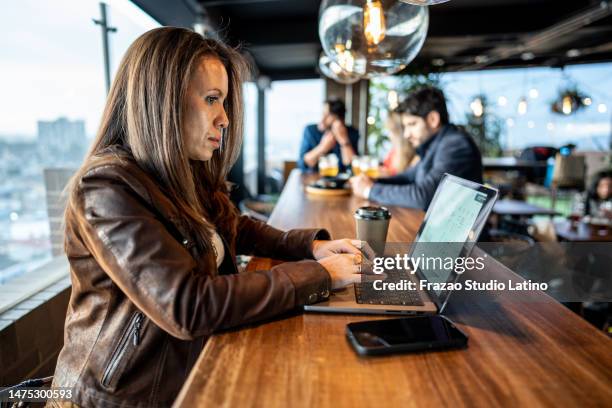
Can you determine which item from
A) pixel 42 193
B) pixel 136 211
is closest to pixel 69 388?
pixel 136 211

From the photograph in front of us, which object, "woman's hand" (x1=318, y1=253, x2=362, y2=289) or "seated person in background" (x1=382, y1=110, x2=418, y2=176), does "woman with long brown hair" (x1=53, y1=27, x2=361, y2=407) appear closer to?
"woman's hand" (x1=318, y1=253, x2=362, y2=289)

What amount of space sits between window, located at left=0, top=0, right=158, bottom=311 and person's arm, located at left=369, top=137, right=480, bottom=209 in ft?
5.09

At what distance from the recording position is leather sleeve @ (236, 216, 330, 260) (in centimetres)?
118

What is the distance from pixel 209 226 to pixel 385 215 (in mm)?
499

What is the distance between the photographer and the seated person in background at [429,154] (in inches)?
77.4

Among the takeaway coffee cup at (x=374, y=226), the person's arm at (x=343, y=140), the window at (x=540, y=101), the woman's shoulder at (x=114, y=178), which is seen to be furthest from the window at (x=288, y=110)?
the woman's shoulder at (x=114, y=178)

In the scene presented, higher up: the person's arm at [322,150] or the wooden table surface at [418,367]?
the person's arm at [322,150]

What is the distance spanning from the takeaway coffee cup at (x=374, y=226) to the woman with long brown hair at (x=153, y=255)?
0.70 ft

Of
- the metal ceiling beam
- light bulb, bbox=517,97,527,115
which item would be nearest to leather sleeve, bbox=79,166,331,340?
the metal ceiling beam

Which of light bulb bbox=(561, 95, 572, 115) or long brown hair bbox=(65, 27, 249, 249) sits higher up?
light bulb bbox=(561, 95, 572, 115)

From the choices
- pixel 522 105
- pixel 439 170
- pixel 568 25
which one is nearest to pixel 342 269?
pixel 439 170

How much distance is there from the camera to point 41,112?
1.92 metres

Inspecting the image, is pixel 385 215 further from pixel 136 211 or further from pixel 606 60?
pixel 606 60

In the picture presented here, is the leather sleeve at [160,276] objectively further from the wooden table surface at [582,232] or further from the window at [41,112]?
the wooden table surface at [582,232]
